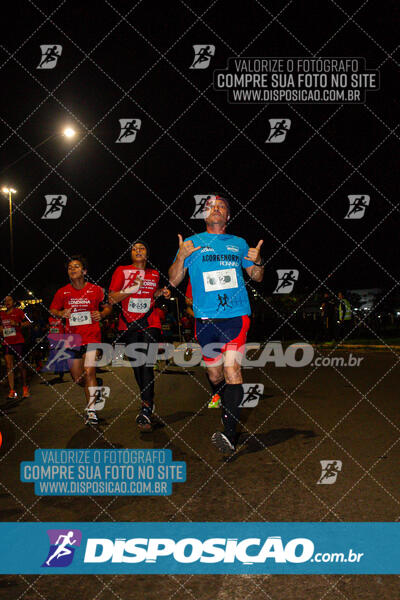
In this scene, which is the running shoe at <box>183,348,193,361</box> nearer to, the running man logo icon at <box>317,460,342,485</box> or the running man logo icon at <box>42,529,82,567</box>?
the running man logo icon at <box>317,460,342,485</box>

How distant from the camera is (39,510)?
4262 millimetres

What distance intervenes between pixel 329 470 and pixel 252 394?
15.5ft

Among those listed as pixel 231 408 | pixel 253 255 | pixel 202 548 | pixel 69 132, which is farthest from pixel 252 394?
pixel 69 132

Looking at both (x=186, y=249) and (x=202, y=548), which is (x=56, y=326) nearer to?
(x=186, y=249)

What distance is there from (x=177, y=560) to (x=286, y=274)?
42.6 ft

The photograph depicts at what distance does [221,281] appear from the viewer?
5887 millimetres

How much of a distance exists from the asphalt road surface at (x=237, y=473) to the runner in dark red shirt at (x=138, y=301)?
0.59 metres

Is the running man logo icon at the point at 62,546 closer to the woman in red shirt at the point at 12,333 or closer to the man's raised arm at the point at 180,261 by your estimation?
the man's raised arm at the point at 180,261

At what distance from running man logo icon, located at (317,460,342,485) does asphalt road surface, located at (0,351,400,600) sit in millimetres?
48

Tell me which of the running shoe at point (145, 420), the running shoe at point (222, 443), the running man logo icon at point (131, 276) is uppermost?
the running man logo icon at point (131, 276)

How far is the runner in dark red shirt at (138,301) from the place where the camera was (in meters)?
7.24

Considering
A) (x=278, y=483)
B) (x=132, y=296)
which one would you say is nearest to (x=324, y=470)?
(x=278, y=483)

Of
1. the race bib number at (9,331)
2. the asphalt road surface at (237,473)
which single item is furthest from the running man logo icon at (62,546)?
the race bib number at (9,331)

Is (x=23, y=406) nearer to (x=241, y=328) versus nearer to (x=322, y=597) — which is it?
(x=241, y=328)
